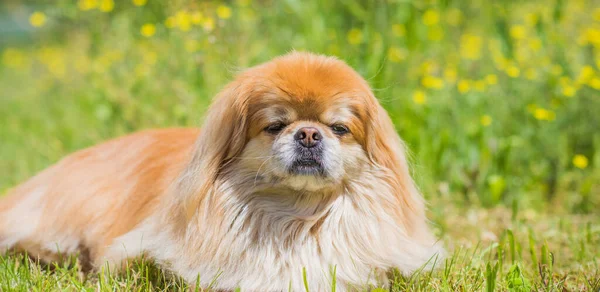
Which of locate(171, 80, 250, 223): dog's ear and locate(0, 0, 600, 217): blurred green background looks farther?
locate(0, 0, 600, 217): blurred green background

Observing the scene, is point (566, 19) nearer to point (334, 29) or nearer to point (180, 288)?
point (334, 29)

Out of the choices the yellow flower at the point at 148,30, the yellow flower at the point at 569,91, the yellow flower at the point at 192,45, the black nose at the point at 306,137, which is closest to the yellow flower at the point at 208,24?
the yellow flower at the point at 192,45

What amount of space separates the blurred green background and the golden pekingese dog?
1.07 m

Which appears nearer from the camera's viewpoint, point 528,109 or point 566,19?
point 528,109

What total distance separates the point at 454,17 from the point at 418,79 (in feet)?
4.83

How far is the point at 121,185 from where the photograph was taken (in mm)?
3197

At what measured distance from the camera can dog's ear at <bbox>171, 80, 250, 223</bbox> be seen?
8.58 feet

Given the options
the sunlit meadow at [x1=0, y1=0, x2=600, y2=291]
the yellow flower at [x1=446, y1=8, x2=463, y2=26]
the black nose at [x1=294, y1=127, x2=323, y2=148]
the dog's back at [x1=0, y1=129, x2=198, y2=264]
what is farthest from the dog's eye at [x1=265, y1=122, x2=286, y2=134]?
the yellow flower at [x1=446, y1=8, x2=463, y2=26]

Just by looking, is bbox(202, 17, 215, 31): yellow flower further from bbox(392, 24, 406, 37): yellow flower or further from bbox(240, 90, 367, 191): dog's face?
bbox(240, 90, 367, 191): dog's face

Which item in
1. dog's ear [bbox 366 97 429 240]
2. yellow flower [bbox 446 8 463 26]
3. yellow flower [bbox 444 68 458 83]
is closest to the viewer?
dog's ear [bbox 366 97 429 240]

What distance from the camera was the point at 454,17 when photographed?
6.20 meters

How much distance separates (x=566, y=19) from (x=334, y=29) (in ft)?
6.32

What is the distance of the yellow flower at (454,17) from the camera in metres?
6.09

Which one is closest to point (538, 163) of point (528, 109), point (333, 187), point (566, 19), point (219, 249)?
point (528, 109)
